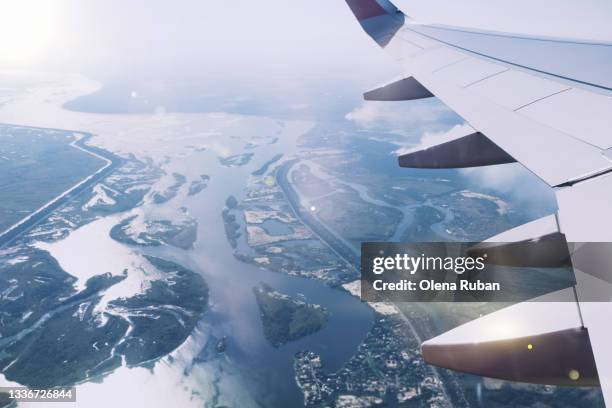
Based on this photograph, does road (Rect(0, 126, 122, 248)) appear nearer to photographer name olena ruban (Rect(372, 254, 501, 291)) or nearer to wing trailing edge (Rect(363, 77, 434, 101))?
photographer name olena ruban (Rect(372, 254, 501, 291))

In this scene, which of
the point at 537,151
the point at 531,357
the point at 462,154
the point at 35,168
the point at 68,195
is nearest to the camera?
the point at 531,357

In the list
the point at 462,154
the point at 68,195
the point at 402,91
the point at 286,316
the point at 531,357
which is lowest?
the point at 286,316

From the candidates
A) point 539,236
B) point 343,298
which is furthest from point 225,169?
→ point 539,236

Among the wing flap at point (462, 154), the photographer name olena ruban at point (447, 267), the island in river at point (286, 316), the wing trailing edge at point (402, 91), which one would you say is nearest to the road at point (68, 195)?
the island in river at point (286, 316)

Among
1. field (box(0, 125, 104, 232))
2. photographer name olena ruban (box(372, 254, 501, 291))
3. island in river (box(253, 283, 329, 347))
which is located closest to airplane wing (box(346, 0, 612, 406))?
photographer name olena ruban (box(372, 254, 501, 291))

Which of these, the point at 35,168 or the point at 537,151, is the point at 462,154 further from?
the point at 35,168

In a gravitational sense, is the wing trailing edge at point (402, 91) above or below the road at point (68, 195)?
above

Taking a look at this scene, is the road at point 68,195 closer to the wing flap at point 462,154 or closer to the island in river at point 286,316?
the island in river at point 286,316

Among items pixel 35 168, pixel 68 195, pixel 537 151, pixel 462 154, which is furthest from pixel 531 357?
pixel 35 168
